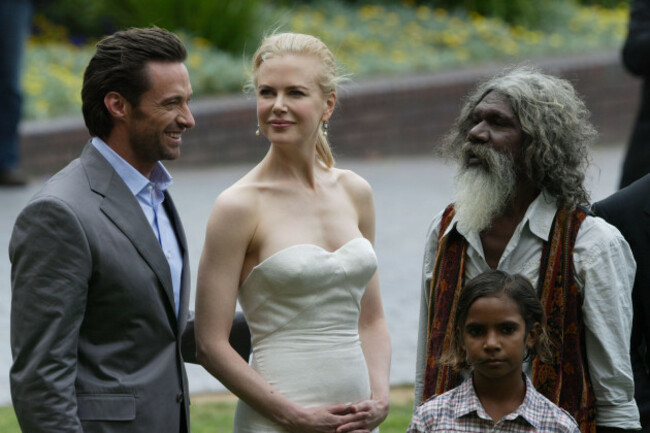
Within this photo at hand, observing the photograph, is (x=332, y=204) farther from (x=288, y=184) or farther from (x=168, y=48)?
(x=168, y=48)

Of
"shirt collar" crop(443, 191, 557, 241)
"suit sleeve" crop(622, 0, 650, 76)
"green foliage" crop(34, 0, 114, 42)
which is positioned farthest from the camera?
"green foliage" crop(34, 0, 114, 42)

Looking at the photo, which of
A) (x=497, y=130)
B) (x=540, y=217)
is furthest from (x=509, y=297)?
(x=497, y=130)

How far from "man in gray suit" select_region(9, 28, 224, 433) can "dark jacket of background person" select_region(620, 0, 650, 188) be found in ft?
10.7

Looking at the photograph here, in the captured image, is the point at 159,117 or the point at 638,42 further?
the point at 638,42

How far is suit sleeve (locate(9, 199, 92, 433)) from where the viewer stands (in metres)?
3.49

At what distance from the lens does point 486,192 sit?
156 inches

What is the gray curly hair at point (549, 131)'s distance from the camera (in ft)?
13.1

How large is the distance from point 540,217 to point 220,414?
3.29 metres

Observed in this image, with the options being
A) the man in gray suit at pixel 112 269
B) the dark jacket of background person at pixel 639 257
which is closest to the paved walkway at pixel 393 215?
the dark jacket of background person at pixel 639 257

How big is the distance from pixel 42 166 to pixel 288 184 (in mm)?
8716

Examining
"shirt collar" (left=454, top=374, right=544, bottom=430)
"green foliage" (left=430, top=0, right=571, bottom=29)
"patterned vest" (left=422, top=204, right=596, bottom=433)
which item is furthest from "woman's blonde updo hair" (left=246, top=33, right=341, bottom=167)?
"green foliage" (left=430, top=0, right=571, bottom=29)

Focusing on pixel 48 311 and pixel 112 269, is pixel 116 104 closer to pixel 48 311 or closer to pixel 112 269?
pixel 112 269

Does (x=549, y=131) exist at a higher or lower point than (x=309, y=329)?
higher

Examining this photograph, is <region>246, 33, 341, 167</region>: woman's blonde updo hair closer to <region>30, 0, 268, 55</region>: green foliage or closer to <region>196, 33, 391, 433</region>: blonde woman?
<region>196, 33, 391, 433</region>: blonde woman
